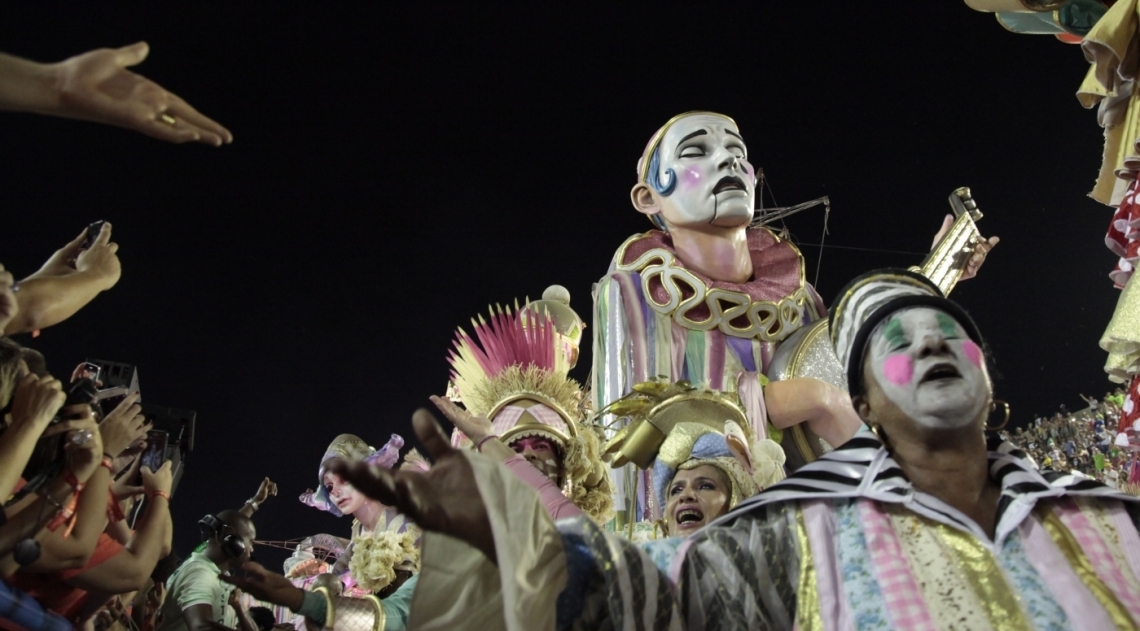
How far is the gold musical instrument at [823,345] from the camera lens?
406 centimetres

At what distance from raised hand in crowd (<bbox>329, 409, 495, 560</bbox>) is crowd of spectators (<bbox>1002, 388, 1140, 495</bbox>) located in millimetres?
6269

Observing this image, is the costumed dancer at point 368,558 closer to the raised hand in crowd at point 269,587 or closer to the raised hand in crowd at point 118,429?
the raised hand in crowd at point 269,587

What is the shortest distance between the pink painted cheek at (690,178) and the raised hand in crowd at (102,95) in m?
2.83

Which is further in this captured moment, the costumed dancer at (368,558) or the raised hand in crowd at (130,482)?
the costumed dancer at (368,558)

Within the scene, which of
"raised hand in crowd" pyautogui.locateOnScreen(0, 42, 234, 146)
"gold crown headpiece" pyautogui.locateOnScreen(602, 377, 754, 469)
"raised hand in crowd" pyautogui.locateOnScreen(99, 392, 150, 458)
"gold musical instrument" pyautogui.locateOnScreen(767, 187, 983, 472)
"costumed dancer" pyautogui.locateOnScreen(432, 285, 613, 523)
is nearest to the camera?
"raised hand in crowd" pyautogui.locateOnScreen(0, 42, 234, 146)

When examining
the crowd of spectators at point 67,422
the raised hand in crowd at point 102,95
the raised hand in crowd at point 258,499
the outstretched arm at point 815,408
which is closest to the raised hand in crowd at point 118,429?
the crowd of spectators at point 67,422

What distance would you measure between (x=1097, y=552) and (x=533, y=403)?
2.01 meters

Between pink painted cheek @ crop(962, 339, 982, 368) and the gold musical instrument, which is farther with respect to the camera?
the gold musical instrument

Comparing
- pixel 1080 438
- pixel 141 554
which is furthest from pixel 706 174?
pixel 1080 438

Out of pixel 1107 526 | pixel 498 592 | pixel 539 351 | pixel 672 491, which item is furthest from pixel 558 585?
pixel 539 351

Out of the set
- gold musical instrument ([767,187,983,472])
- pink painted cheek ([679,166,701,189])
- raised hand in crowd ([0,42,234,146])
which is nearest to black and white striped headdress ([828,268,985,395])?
raised hand in crowd ([0,42,234,146])

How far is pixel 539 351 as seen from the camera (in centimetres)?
378

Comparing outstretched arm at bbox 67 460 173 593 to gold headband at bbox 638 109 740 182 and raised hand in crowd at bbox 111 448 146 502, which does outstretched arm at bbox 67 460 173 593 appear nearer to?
raised hand in crowd at bbox 111 448 146 502

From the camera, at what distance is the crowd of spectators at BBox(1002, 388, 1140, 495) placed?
7.43 metres
